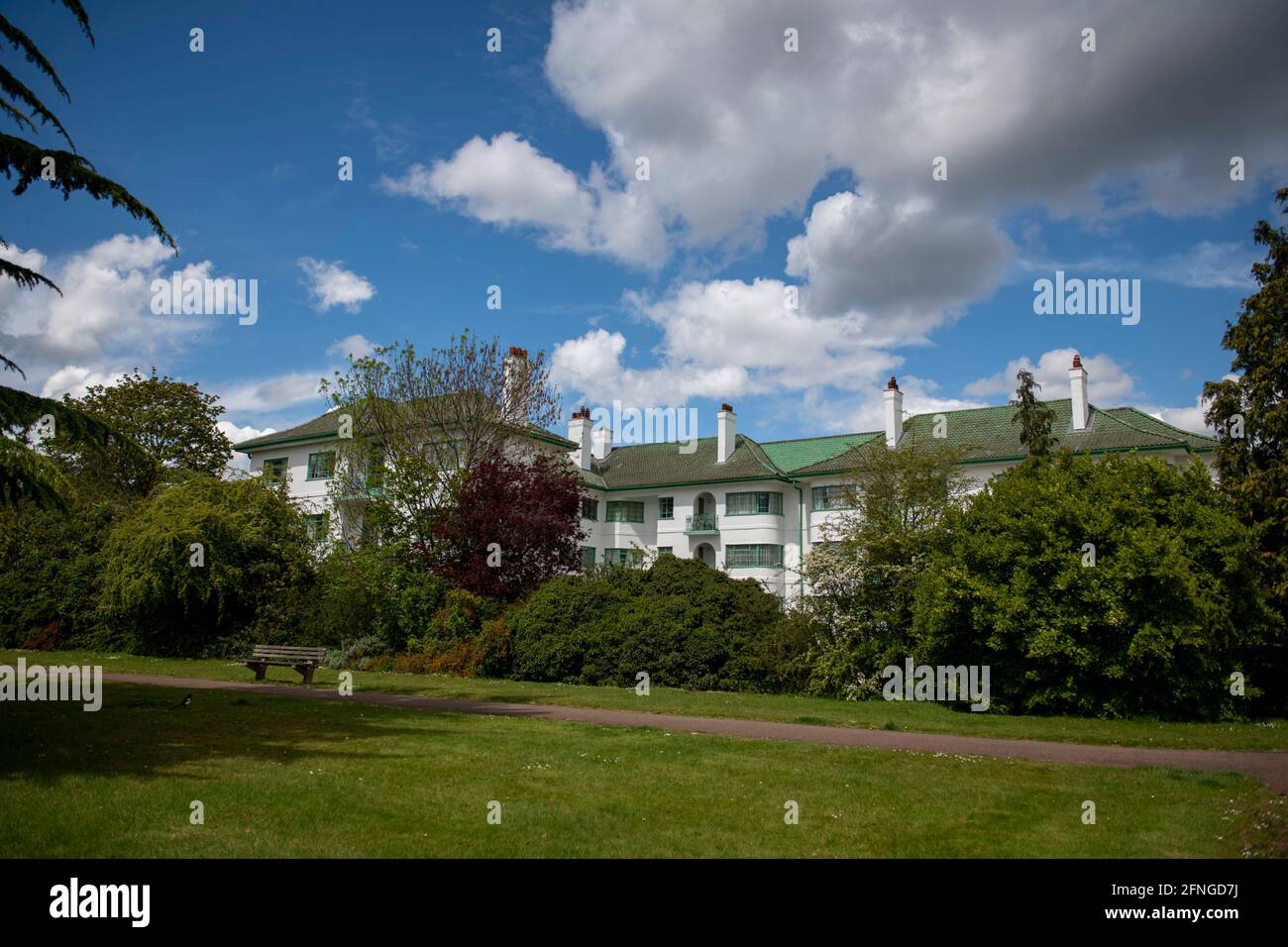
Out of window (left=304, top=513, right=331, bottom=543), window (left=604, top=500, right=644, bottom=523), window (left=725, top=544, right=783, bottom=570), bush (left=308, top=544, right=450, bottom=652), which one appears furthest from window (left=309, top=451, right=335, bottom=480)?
window (left=725, top=544, right=783, bottom=570)

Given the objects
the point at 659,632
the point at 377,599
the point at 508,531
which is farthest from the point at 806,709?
the point at 377,599

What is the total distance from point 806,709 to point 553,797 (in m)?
10.9

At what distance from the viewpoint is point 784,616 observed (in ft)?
82.9

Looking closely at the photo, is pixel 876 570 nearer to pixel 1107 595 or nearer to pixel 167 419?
pixel 1107 595

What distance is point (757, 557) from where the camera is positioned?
45.9 m

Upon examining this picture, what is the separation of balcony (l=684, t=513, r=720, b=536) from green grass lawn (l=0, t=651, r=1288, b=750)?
80.7ft

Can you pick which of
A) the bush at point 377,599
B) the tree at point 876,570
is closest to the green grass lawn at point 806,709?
the tree at point 876,570

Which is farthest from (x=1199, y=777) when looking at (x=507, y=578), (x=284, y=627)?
(x=284, y=627)

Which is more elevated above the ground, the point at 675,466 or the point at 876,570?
the point at 675,466

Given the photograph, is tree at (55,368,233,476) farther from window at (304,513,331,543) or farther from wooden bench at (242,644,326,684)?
wooden bench at (242,644,326,684)

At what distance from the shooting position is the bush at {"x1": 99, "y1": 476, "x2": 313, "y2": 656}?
29.2 metres

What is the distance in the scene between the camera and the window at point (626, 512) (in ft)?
168

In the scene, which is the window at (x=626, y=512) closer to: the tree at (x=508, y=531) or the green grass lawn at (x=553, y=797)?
the tree at (x=508, y=531)
